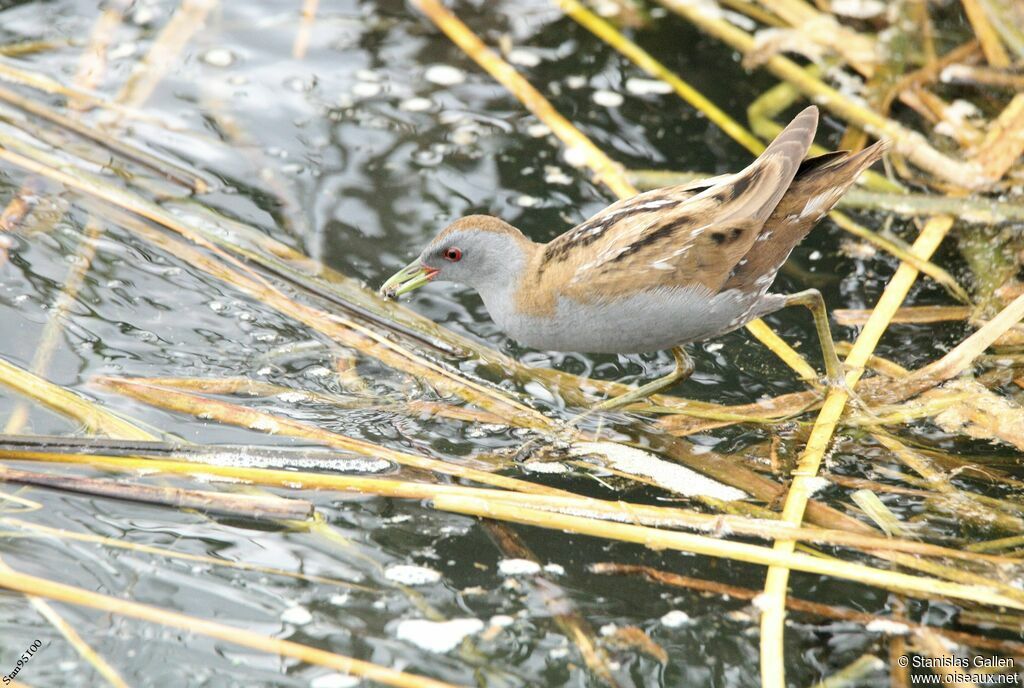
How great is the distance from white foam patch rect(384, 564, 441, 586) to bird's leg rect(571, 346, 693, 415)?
0.97 m

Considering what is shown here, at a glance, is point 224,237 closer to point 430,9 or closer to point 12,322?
point 12,322

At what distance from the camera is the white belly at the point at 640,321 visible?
386cm

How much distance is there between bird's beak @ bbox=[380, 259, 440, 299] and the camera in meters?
4.36

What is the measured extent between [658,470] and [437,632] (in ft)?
3.49

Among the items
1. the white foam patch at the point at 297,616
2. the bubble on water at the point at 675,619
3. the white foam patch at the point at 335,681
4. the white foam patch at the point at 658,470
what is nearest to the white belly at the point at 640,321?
the white foam patch at the point at 658,470

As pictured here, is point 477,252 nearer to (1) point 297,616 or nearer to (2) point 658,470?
(2) point 658,470

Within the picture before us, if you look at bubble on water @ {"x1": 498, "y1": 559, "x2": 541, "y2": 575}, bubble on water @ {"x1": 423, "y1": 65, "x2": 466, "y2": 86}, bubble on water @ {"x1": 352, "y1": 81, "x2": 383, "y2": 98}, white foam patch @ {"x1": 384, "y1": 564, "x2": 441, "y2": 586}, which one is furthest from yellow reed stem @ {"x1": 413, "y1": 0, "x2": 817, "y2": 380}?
white foam patch @ {"x1": 384, "y1": 564, "x2": 441, "y2": 586}

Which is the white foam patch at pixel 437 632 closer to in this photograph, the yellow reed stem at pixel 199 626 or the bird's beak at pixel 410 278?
the yellow reed stem at pixel 199 626

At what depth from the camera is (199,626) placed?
3.11 meters

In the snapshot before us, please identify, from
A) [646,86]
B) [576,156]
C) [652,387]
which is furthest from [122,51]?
[652,387]

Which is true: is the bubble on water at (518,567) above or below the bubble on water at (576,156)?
below

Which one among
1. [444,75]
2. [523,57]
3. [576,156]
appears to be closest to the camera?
[576,156]

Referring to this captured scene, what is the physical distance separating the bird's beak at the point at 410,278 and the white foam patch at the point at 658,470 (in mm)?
894

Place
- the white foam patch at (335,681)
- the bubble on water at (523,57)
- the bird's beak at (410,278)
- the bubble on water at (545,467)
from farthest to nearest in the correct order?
1. the bubble on water at (523,57)
2. the bird's beak at (410,278)
3. the bubble on water at (545,467)
4. the white foam patch at (335,681)
